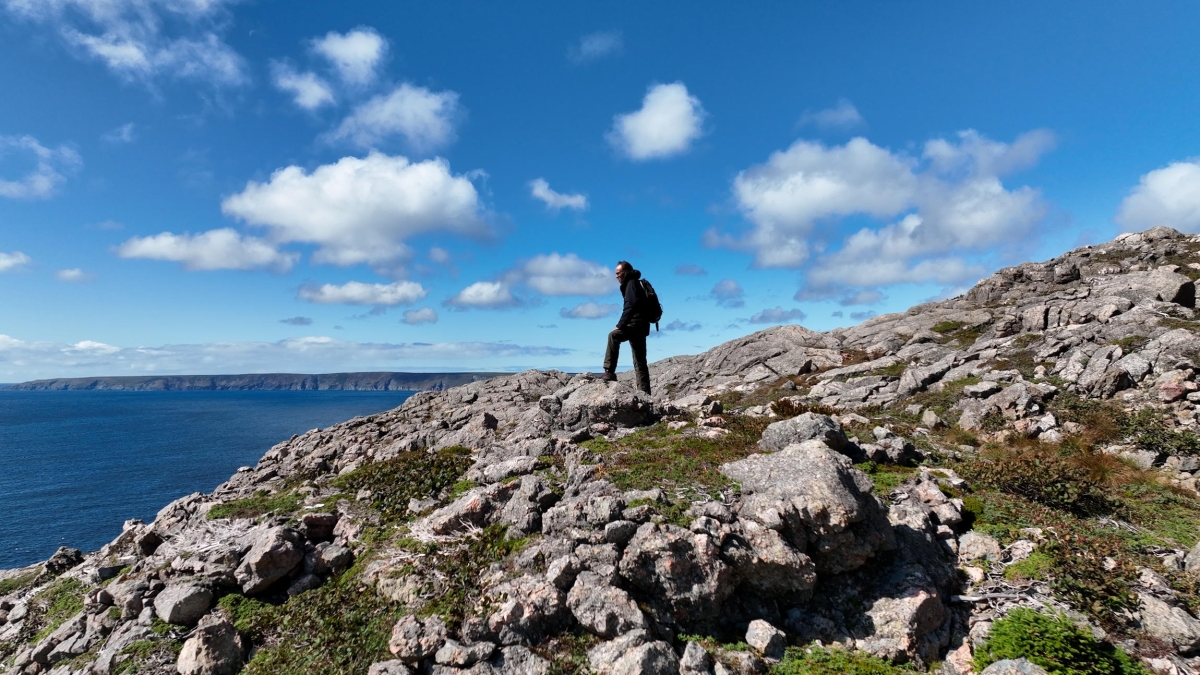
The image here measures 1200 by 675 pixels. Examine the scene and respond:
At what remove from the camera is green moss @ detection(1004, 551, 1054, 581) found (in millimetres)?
11211

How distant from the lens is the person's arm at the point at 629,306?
764 inches

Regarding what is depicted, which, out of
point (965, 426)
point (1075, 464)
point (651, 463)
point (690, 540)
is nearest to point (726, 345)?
point (965, 426)

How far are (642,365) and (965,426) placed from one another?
48.0 feet

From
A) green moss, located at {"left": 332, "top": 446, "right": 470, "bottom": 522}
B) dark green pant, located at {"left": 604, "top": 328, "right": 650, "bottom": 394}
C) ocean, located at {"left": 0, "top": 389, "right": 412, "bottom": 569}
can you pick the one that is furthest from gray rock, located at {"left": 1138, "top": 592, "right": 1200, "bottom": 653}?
ocean, located at {"left": 0, "top": 389, "right": 412, "bottom": 569}

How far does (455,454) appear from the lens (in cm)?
1973

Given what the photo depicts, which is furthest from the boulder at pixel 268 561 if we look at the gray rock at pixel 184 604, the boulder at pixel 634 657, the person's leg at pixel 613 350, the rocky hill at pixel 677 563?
the person's leg at pixel 613 350

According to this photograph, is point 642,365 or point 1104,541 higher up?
point 642,365

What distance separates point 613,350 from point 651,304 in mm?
2384

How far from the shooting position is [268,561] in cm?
1179

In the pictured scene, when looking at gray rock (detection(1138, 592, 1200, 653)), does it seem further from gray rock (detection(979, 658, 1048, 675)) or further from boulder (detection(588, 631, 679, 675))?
boulder (detection(588, 631, 679, 675))

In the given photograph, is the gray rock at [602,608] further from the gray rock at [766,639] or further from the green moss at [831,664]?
the green moss at [831,664]

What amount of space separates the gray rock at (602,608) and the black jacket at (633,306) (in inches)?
419

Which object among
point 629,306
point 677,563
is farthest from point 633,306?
point 677,563

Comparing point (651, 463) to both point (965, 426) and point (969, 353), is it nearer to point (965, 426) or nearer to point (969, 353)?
point (965, 426)
